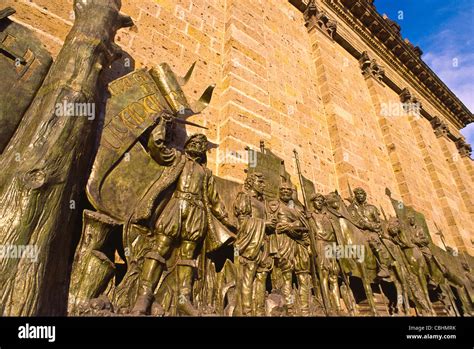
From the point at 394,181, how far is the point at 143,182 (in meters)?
9.14

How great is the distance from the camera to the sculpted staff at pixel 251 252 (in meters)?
3.39

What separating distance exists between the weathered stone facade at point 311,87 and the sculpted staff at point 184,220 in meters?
1.07

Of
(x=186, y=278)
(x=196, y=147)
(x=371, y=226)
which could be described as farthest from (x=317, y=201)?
(x=186, y=278)

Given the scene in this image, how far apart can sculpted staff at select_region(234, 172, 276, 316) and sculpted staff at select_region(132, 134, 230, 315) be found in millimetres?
282

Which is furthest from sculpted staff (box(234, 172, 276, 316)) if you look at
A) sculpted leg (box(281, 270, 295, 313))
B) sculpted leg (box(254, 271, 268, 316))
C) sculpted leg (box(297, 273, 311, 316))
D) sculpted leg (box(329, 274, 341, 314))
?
sculpted leg (box(329, 274, 341, 314))

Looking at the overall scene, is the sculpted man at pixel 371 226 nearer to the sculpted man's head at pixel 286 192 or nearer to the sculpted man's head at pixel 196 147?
the sculpted man's head at pixel 286 192

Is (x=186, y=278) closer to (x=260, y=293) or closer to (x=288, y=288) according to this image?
(x=260, y=293)

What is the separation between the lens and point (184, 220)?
319 cm

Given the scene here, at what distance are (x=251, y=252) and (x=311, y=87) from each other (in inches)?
255

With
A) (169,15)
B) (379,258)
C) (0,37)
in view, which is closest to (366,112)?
(379,258)

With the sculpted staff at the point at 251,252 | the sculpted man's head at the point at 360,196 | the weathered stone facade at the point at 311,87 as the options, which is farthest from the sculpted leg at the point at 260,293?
the sculpted man's head at the point at 360,196

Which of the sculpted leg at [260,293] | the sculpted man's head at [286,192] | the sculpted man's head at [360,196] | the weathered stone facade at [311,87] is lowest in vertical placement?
the sculpted leg at [260,293]

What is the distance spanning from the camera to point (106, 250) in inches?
112
